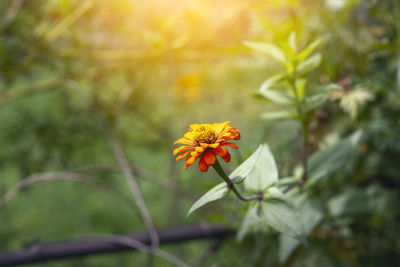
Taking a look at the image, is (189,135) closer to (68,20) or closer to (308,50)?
(308,50)

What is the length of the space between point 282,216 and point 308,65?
167 millimetres

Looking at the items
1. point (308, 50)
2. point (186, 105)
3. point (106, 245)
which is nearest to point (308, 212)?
point (308, 50)

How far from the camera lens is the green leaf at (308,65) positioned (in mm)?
360

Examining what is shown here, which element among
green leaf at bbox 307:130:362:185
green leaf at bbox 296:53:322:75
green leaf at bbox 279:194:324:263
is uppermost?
green leaf at bbox 296:53:322:75

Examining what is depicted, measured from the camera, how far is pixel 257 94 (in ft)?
1.26

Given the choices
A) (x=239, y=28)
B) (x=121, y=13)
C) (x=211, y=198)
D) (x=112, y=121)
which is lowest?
(x=211, y=198)

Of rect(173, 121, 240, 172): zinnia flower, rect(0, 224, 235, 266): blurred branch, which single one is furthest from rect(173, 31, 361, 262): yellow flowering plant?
rect(0, 224, 235, 266): blurred branch

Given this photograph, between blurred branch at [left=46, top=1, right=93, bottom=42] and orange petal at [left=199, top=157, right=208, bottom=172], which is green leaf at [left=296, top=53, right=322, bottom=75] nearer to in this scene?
orange petal at [left=199, top=157, right=208, bottom=172]

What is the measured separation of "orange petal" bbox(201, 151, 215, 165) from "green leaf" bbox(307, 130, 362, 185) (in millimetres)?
180

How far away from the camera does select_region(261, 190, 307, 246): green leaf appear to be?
0.27 m

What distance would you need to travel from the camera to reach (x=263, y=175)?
1.07 ft

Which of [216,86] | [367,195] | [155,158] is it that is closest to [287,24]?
[367,195]

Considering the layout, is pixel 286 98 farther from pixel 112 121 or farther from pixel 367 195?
pixel 112 121

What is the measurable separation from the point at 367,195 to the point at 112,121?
769mm
